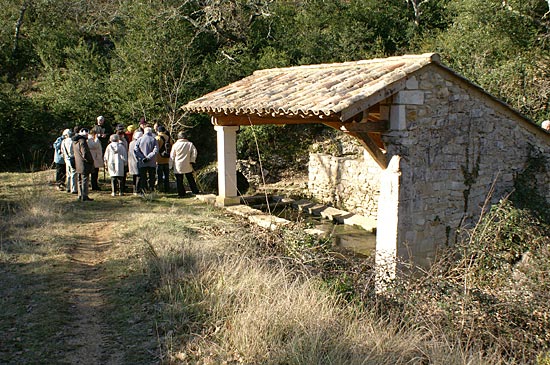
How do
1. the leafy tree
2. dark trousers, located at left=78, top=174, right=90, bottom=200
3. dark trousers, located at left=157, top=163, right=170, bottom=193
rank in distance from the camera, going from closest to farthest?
1. dark trousers, located at left=78, top=174, right=90, bottom=200
2. dark trousers, located at left=157, top=163, right=170, bottom=193
3. the leafy tree

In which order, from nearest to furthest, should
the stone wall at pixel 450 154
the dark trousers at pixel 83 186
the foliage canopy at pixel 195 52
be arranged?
the stone wall at pixel 450 154
the dark trousers at pixel 83 186
the foliage canopy at pixel 195 52

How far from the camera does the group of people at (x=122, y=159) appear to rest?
36.4ft

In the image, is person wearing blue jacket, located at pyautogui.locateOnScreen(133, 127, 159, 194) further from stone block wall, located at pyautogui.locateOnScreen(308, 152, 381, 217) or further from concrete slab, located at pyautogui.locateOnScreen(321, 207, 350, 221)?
stone block wall, located at pyautogui.locateOnScreen(308, 152, 381, 217)

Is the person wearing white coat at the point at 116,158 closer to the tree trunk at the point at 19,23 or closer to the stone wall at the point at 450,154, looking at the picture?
the stone wall at the point at 450,154

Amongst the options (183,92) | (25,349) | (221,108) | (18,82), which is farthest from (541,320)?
(18,82)

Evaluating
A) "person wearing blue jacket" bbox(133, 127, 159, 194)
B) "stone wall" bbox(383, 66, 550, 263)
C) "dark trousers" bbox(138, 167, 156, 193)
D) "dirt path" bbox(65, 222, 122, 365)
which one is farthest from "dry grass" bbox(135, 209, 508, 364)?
"dark trousers" bbox(138, 167, 156, 193)

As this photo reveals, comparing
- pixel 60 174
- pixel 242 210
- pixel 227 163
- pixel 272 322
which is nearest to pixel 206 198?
pixel 227 163

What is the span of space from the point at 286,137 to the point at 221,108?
7.73 m

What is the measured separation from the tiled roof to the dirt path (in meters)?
3.47

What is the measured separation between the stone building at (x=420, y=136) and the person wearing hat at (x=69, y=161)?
3.72m

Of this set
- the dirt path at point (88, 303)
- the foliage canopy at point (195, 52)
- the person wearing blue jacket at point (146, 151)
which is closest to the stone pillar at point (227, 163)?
the person wearing blue jacket at point (146, 151)

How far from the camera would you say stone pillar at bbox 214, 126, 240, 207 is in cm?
1113

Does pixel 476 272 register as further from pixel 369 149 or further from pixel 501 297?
pixel 369 149

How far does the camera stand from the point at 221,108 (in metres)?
9.90
